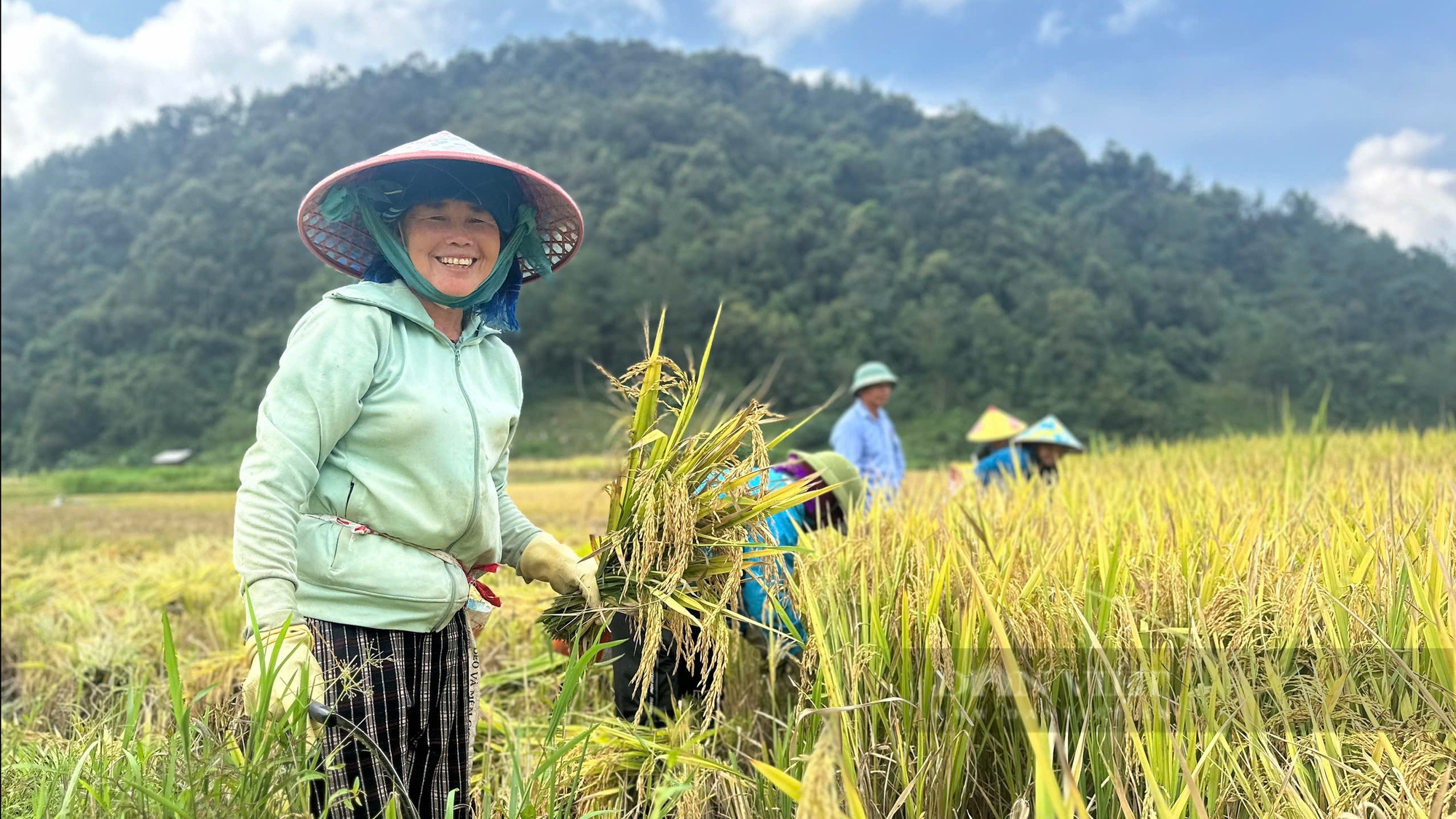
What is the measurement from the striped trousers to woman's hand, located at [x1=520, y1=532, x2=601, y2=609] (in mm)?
176

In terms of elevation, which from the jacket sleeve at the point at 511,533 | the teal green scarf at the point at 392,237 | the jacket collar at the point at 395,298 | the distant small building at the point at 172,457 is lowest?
the distant small building at the point at 172,457

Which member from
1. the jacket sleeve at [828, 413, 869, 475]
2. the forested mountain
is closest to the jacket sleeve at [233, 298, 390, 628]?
the jacket sleeve at [828, 413, 869, 475]

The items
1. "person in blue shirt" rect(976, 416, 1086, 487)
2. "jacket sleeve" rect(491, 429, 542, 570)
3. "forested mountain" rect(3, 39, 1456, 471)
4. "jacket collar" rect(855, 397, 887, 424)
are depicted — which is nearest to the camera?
"jacket sleeve" rect(491, 429, 542, 570)

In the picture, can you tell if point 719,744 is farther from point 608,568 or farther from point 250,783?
point 250,783

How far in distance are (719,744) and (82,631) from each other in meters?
3.74

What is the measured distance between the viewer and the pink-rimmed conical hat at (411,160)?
4.90 feet

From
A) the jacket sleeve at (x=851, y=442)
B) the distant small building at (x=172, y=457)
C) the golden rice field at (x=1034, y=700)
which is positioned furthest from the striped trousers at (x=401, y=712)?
the distant small building at (x=172, y=457)

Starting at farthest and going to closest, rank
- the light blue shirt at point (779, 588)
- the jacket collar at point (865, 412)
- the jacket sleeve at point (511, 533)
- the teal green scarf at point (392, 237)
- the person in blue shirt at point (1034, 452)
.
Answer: the person in blue shirt at point (1034, 452)
the jacket collar at point (865, 412)
the light blue shirt at point (779, 588)
the jacket sleeve at point (511, 533)
the teal green scarf at point (392, 237)

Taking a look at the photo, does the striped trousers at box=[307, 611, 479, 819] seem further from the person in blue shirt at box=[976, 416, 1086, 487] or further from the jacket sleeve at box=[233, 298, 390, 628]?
the person in blue shirt at box=[976, 416, 1086, 487]

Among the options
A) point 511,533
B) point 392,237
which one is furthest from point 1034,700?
point 392,237

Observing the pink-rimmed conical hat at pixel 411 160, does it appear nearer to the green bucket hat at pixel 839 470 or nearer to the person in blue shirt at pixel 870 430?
the green bucket hat at pixel 839 470

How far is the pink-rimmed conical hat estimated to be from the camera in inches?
58.8

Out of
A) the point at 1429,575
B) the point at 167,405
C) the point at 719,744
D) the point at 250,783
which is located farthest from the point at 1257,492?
the point at 167,405

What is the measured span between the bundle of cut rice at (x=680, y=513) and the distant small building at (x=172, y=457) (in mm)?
37865
